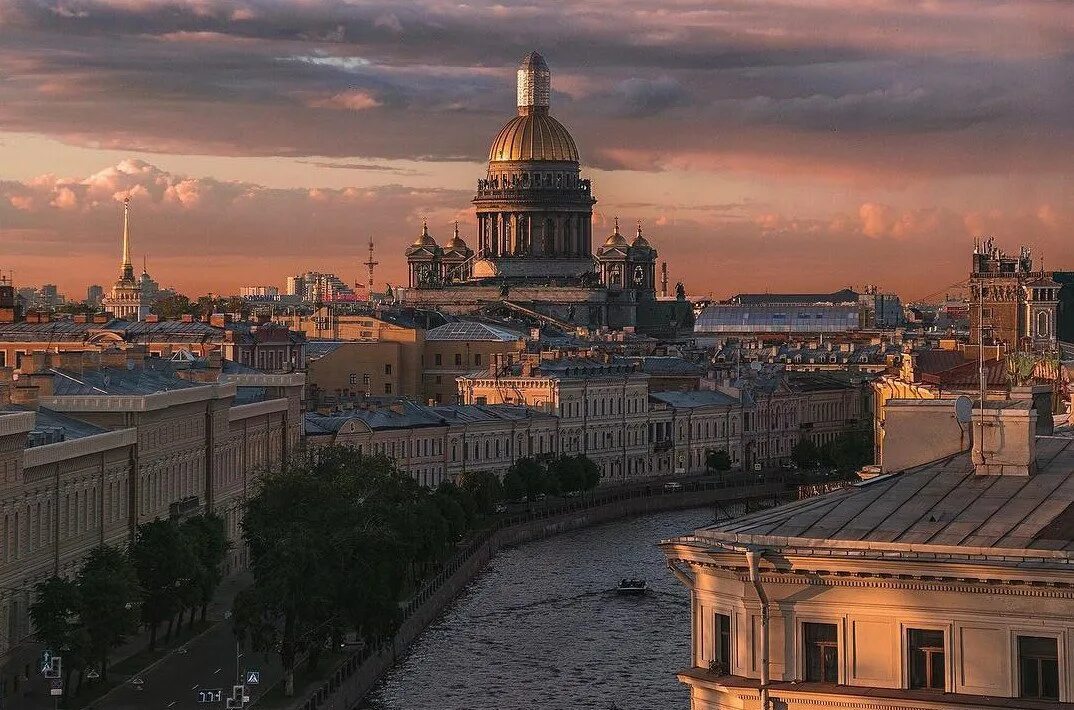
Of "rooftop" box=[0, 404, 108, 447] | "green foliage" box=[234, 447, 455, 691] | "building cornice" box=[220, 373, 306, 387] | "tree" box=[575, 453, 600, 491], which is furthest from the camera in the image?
"tree" box=[575, 453, 600, 491]

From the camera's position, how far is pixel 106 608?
42406 mm

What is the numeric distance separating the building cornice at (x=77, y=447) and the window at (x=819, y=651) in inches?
1021

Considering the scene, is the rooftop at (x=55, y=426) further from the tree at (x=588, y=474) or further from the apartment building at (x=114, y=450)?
the tree at (x=588, y=474)

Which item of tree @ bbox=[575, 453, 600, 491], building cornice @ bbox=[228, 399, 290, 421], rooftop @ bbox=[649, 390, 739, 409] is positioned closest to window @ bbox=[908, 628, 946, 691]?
building cornice @ bbox=[228, 399, 290, 421]

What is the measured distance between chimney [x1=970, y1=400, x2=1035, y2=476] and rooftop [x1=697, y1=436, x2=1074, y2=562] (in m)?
0.09

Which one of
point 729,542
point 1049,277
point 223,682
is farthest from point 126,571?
point 1049,277

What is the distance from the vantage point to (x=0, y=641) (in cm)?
4169

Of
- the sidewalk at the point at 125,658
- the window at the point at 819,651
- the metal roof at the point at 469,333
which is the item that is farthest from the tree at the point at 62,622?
the metal roof at the point at 469,333

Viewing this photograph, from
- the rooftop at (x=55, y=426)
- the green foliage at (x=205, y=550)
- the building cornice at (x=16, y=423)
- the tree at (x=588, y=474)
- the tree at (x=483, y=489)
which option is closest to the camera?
the building cornice at (x=16, y=423)

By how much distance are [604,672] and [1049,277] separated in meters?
114

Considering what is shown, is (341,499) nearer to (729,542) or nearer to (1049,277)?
(729,542)

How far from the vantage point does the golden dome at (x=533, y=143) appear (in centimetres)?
16888

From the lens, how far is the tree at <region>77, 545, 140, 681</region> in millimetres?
41938

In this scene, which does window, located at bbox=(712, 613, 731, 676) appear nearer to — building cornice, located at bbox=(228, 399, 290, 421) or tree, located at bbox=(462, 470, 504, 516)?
building cornice, located at bbox=(228, 399, 290, 421)
